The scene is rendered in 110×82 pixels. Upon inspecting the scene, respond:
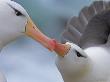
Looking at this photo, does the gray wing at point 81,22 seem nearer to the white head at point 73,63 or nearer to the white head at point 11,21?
the white head at point 73,63

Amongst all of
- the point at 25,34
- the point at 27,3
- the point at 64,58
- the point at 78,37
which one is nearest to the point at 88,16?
the point at 78,37

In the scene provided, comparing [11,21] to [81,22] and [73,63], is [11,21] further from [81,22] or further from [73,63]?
[81,22]

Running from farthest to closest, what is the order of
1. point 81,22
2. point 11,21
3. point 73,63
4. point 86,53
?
point 81,22, point 86,53, point 73,63, point 11,21

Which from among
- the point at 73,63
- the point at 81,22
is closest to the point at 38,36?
the point at 73,63

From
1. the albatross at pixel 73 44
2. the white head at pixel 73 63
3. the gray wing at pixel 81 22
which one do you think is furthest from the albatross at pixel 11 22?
the gray wing at pixel 81 22

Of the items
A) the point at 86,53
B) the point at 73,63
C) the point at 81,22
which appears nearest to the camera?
the point at 73,63

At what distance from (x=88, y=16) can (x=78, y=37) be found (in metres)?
0.12

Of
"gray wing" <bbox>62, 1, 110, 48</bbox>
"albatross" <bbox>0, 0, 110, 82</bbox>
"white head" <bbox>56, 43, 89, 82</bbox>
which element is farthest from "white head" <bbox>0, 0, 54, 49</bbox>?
"gray wing" <bbox>62, 1, 110, 48</bbox>

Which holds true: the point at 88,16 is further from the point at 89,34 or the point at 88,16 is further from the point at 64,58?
the point at 64,58

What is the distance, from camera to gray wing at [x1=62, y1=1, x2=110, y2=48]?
2.55m

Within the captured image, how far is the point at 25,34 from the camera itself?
6.11ft

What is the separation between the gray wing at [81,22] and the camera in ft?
8.37

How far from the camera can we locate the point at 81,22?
8.84ft

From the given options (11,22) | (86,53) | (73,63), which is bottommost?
(11,22)
